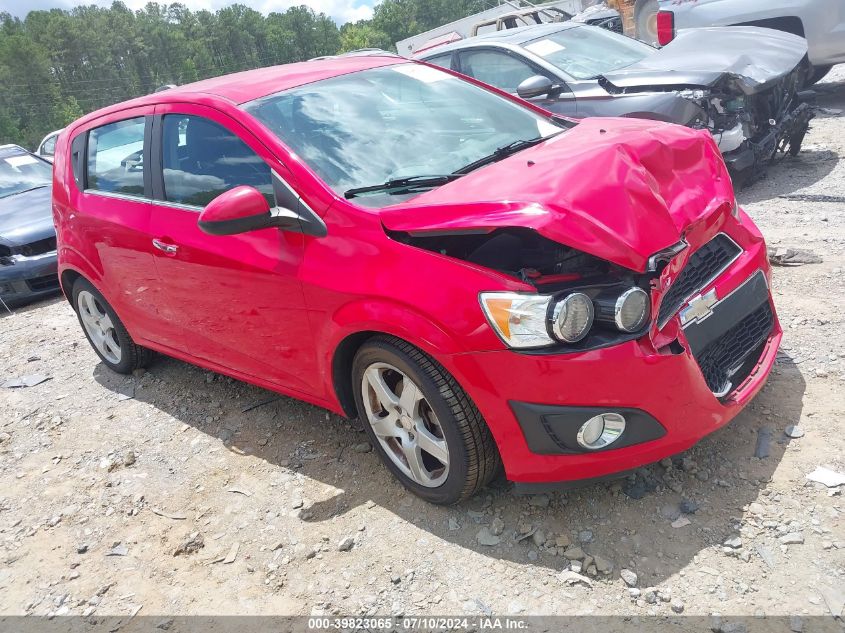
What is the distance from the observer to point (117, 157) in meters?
4.24

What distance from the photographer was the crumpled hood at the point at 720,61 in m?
5.99

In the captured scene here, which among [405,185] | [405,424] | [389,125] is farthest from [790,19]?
[405,424]

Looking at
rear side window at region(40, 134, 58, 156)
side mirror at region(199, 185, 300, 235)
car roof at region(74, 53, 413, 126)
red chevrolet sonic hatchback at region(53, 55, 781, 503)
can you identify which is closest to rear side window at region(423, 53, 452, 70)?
car roof at region(74, 53, 413, 126)

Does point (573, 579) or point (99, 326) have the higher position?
point (99, 326)

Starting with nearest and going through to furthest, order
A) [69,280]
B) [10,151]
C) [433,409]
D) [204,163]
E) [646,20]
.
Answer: [433,409], [204,163], [69,280], [646,20], [10,151]

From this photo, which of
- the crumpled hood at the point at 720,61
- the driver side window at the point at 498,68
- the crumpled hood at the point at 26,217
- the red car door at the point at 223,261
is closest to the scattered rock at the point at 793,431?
the red car door at the point at 223,261

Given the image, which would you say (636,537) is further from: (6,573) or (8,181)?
(8,181)

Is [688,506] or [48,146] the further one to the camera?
[48,146]

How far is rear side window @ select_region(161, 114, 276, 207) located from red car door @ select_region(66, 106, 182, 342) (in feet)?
0.76

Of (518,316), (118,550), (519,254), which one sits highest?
(519,254)

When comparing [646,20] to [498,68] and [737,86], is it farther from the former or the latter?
[737,86]

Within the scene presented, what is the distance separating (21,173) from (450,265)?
8.67m

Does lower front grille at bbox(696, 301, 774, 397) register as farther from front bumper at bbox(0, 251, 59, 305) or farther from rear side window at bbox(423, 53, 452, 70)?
front bumper at bbox(0, 251, 59, 305)

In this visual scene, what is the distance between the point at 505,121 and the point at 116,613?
9.46 feet
